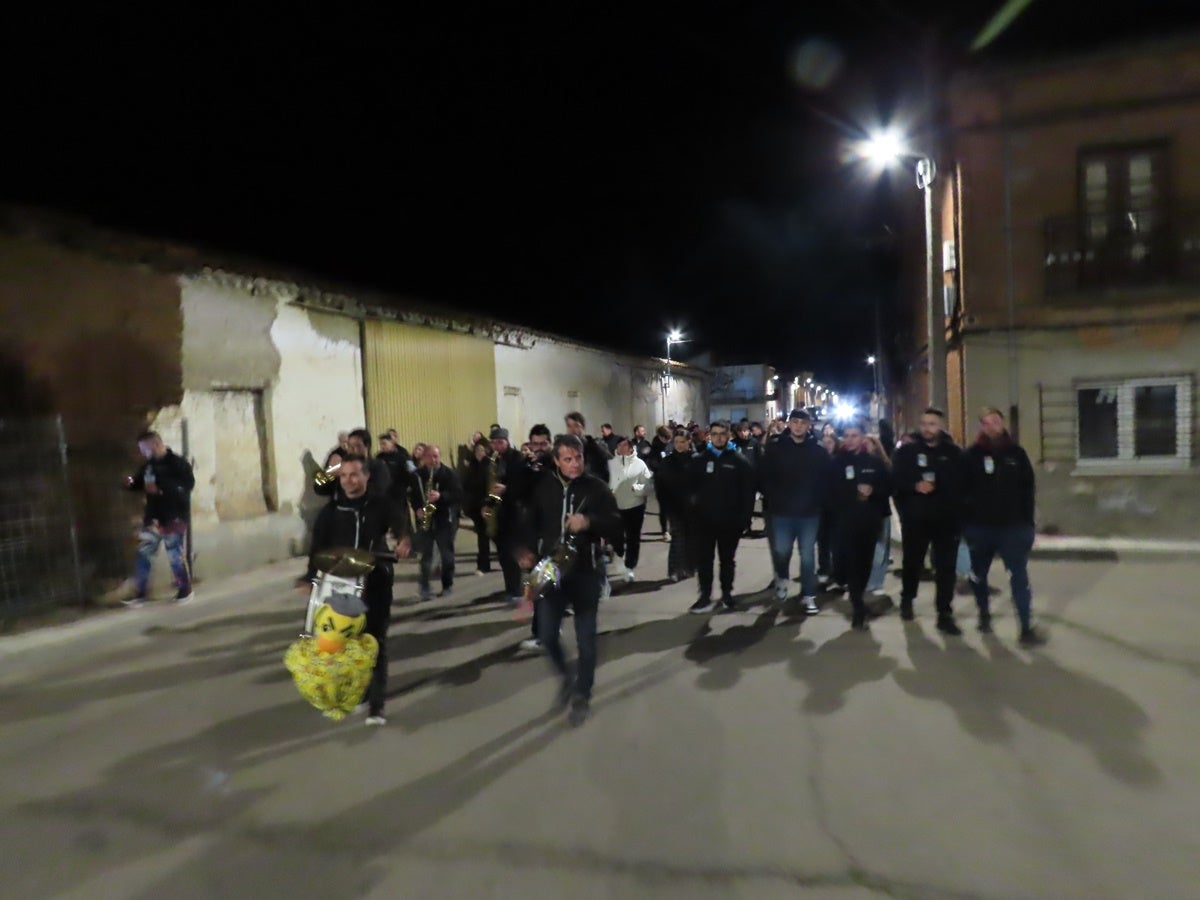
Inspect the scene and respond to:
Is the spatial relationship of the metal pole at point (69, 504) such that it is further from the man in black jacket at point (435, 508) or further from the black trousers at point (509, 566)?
the black trousers at point (509, 566)

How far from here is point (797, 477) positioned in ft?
25.3

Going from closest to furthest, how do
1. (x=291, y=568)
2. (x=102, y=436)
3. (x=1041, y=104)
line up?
(x=102, y=436)
(x=291, y=568)
(x=1041, y=104)

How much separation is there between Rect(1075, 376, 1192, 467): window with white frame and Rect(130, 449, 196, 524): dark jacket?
11.9 metres

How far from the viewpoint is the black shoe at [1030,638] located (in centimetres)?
647

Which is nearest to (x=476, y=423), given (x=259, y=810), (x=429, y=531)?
(x=429, y=531)

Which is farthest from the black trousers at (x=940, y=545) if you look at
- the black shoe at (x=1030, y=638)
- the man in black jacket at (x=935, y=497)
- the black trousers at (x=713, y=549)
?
the black trousers at (x=713, y=549)

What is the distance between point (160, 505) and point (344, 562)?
4562 millimetres

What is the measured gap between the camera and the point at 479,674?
6172 millimetres

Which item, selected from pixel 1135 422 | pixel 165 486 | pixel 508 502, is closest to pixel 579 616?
pixel 508 502

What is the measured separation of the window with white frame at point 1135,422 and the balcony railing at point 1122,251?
4.74 feet

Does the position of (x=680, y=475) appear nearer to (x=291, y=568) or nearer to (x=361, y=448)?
(x=361, y=448)

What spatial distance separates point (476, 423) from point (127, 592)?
872cm

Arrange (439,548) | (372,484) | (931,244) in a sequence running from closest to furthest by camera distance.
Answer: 1. (372,484)
2. (439,548)
3. (931,244)

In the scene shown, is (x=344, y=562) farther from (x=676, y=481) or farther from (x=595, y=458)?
(x=676, y=481)
